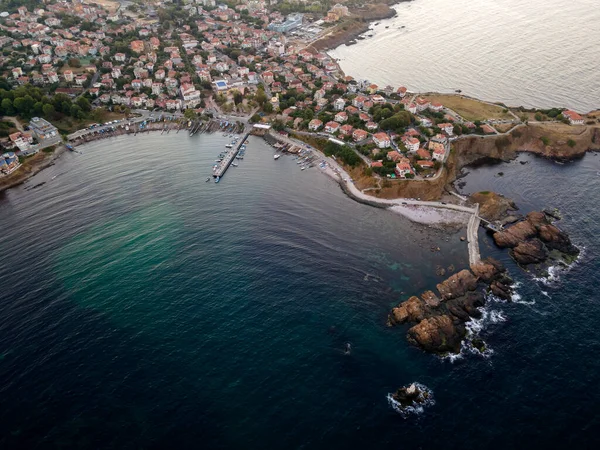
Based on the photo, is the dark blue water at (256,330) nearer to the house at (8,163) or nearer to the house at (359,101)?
the house at (8,163)

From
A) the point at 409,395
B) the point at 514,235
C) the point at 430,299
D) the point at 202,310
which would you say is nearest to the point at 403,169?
the point at 514,235

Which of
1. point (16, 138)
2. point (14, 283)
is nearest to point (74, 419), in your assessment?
point (14, 283)

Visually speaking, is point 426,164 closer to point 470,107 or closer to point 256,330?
point 470,107

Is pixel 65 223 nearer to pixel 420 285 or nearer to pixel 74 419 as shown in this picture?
pixel 74 419

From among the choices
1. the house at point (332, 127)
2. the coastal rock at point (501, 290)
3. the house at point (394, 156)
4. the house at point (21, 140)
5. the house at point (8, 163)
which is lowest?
the coastal rock at point (501, 290)

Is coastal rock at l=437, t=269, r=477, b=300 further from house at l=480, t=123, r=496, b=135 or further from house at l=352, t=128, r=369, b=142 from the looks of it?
house at l=480, t=123, r=496, b=135

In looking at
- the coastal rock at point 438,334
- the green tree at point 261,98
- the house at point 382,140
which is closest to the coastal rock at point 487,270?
the coastal rock at point 438,334
